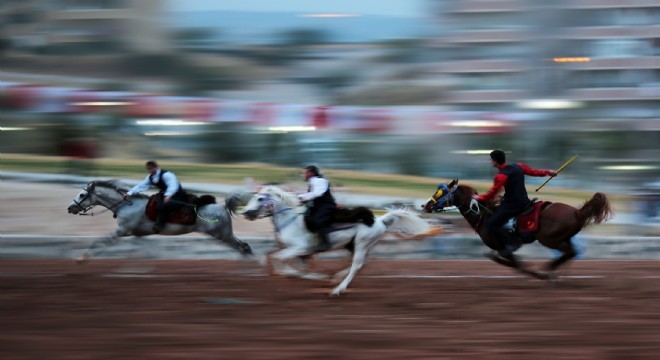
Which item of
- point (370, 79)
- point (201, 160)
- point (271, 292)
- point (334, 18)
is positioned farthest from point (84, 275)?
point (334, 18)

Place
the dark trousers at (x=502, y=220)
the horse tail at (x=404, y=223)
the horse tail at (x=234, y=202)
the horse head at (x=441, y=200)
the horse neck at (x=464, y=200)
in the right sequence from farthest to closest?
the horse tail at (x=234, y=202) → the horse neck at (x=464, y=200) → the horse head at (x=441, y=200) → the dark trousers at (x=502, y=220) → the horse tail at (x=404, y=223)

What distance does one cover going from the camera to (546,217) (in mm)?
12609

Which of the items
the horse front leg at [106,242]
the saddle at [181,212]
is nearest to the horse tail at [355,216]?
the saddle at [181,212]

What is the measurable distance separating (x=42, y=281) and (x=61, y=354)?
5.80m

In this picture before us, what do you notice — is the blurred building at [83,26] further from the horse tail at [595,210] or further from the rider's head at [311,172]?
the horse tail at [595,210]

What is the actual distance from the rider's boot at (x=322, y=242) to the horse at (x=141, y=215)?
3.03 m

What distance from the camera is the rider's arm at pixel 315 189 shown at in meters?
11.5

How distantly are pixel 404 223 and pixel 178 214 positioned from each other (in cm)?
440

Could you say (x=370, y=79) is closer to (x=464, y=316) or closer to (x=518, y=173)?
(x=518, y=173)

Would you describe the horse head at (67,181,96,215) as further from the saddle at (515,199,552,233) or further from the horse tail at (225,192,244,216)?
the saddle at (515,199,552,233)

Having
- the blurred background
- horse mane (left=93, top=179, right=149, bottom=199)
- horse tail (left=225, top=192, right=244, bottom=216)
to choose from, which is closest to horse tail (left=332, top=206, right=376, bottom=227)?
horse tail (left=225, top=192, right=244, bottom=216)

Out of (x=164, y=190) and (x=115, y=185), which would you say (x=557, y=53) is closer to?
(x=115, y=185)

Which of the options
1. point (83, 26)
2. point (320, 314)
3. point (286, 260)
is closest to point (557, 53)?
point (83, 26)

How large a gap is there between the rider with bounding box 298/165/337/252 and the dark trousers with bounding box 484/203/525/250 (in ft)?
8.05
